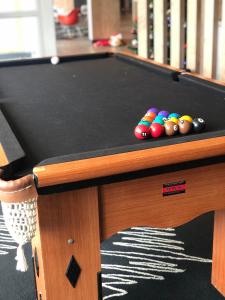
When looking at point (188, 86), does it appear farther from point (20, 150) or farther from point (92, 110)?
point (20, 150)

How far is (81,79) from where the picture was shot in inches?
95.8

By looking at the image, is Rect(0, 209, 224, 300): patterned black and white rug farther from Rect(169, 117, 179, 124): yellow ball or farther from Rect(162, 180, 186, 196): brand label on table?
Rect(169, 117, 179, 124): yellow ball

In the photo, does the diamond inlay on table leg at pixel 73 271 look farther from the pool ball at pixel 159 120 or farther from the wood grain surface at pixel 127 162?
the pool ball at pixel 159 120

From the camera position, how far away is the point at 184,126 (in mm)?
1399

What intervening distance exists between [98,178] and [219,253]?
0.80m

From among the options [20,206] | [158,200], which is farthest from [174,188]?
[20,206]

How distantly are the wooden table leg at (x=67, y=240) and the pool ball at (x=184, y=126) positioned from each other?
348 millimetres

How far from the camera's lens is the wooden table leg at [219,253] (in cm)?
167

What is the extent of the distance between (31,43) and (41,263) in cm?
393

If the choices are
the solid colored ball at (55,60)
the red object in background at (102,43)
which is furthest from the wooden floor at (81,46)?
the solid colored ball at (55,60)

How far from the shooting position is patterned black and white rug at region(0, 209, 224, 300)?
183cm

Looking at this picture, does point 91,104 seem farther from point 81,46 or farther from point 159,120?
point 81,46

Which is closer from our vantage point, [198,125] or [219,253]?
[198,125]

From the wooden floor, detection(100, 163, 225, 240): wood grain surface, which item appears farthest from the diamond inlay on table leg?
the wooden floor
